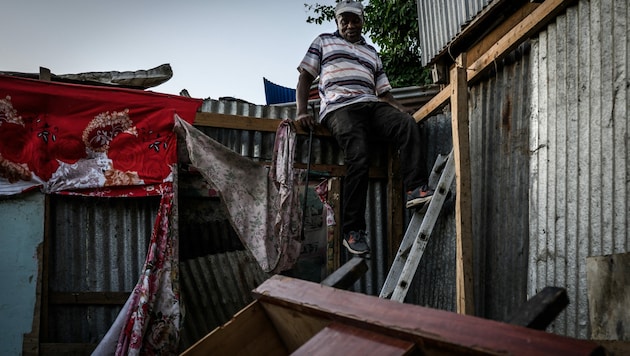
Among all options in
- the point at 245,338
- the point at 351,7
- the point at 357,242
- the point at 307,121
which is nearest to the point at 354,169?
the point at 357,242

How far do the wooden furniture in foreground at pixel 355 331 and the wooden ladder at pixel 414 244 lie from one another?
1765 mm

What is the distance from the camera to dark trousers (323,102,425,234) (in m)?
4.02

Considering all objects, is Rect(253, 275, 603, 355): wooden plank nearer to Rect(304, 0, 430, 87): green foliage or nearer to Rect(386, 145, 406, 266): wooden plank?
Rect(386, 145, 406, 266): wooden plank

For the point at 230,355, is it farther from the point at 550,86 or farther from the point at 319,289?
the point at 550,86

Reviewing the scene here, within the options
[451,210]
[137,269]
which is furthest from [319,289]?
[137,269]

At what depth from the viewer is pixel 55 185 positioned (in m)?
4.41

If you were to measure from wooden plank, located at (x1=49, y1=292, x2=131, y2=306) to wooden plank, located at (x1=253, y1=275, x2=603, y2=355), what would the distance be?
3424 mm

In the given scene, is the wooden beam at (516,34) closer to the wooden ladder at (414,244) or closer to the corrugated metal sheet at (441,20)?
the corrugated metal sheet at (441,20)

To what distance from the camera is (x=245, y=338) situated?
161 cm

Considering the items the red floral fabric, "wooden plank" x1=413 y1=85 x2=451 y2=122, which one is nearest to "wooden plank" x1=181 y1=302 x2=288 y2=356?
"wooden plank" x1=413 y1=85 x2=451 y2=122

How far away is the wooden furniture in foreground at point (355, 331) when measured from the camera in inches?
42.0

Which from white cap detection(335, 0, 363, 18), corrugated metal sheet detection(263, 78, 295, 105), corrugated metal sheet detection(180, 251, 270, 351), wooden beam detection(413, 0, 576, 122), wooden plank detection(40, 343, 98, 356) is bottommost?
wooden plank detection(40, 343, 98, 356)

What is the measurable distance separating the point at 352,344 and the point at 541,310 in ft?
1.41

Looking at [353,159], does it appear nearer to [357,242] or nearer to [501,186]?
[357,242]
